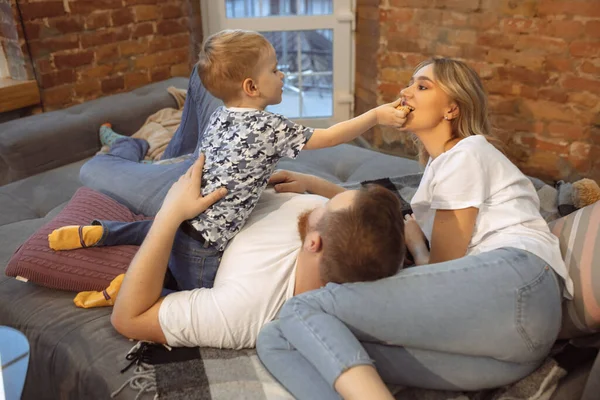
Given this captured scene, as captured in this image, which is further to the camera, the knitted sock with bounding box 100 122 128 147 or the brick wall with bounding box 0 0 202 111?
the brick wall with bounding box 0 0 202 111

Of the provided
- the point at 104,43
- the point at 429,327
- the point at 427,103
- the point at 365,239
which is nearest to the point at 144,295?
the point at 365,239

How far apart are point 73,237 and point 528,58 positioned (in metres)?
2.32

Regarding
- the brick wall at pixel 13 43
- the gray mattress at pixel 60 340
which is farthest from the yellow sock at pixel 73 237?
the brick wall at pixel 13 43

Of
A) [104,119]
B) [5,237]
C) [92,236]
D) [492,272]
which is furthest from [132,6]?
[492,272]

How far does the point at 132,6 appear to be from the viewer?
3301 millimetres

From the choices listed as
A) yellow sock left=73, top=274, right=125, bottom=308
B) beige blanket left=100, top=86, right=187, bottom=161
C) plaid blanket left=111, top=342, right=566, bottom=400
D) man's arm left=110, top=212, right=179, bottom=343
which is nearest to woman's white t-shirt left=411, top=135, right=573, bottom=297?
plaid blanket left=111, top=342, right=566, bottom=400

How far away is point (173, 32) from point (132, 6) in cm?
32

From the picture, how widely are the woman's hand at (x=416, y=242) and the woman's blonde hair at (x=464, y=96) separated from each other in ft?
0.89

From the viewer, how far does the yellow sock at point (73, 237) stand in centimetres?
153

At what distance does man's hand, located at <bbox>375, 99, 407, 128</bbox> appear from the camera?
1.53 metres

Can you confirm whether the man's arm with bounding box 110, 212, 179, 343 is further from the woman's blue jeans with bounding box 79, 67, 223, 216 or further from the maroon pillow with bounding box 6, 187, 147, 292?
the woman's blue jeans with bounding box 79, 67, 223, 216

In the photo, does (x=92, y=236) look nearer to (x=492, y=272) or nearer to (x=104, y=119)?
(x=492, y=272)

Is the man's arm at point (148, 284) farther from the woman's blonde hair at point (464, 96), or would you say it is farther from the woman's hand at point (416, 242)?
the woman's blonde hair at point (464, 96)

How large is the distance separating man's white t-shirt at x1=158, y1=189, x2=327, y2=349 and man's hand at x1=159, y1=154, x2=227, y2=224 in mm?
141
